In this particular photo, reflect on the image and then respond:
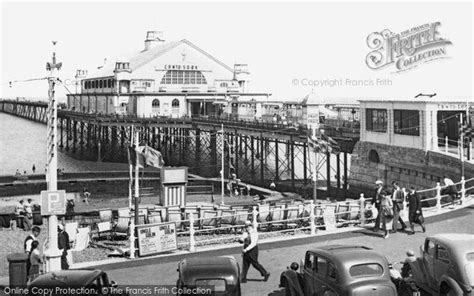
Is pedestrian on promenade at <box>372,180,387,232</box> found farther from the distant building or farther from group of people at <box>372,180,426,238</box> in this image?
the distant building

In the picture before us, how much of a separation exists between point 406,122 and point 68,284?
95.2ft

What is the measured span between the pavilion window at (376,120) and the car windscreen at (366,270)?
1122 inches

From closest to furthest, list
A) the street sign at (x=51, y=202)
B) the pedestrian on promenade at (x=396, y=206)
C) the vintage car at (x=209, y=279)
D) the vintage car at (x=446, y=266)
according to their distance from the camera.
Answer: the vintage car at (x=209, y=279), the vintage car at (x=446, y=266), the street sign at (x=51, y=202), the pedestrian on promenade at (x=396, y=206)

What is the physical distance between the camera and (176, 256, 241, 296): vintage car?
8789mm

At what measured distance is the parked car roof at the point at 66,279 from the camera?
8.32 meters

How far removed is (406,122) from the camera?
34.1 meters

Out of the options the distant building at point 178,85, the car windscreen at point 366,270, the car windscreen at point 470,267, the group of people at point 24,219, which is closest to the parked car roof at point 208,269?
the car windscreen at point 366,270

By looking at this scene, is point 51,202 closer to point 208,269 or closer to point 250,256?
point 208,269

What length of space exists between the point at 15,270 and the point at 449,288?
807 centimetres

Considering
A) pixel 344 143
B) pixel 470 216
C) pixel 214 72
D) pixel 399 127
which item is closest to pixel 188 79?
pixel 214 72

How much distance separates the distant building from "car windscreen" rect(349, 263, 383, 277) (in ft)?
214

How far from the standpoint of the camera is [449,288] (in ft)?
30.5

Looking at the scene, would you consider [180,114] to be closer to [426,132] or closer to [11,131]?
[426,132]

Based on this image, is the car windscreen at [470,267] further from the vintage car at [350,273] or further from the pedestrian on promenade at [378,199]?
the pedestrian on promenade at [378,199]
